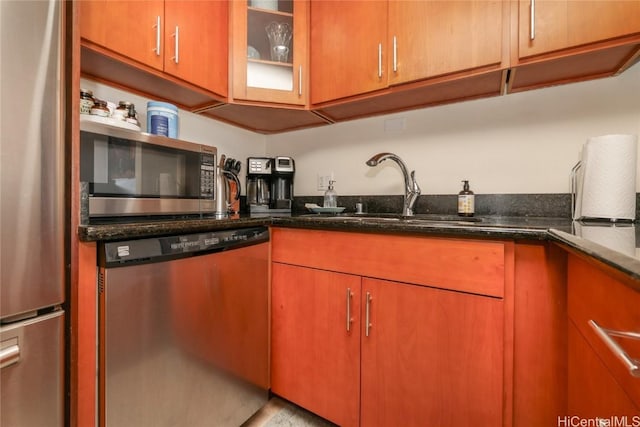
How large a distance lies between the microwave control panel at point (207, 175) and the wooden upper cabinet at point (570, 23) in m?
1.29

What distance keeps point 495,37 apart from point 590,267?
922mm

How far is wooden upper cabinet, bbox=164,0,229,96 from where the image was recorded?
1.21 meters

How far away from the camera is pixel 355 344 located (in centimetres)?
109

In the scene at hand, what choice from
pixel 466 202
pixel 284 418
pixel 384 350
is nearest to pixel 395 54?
pixel 466 202

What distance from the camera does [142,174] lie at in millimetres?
1050

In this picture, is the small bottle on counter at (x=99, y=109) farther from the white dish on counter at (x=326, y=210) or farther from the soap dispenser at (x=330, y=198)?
the soap dispenser at (x=330, y=198)

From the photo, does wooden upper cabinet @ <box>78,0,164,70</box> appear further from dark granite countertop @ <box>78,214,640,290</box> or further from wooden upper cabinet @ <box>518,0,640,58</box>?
wooden upper cabinet @ <box>518,0,640,58</box>

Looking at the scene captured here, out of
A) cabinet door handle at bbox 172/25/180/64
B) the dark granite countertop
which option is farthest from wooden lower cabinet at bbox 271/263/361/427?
cabinet door handle at bbox 172/25/180/64

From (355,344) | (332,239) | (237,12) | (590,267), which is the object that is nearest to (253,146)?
(237,12)

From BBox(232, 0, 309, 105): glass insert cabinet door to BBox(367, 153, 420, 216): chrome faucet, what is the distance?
50 centimetres

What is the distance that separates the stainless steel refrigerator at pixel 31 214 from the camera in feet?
1.95

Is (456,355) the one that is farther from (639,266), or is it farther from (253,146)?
(253,146)

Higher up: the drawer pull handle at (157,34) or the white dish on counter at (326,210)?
the drawer pull handle at (157,34)

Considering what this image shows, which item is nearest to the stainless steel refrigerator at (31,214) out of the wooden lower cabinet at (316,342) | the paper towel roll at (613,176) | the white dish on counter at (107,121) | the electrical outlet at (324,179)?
the white dish on counter at (107,121)
